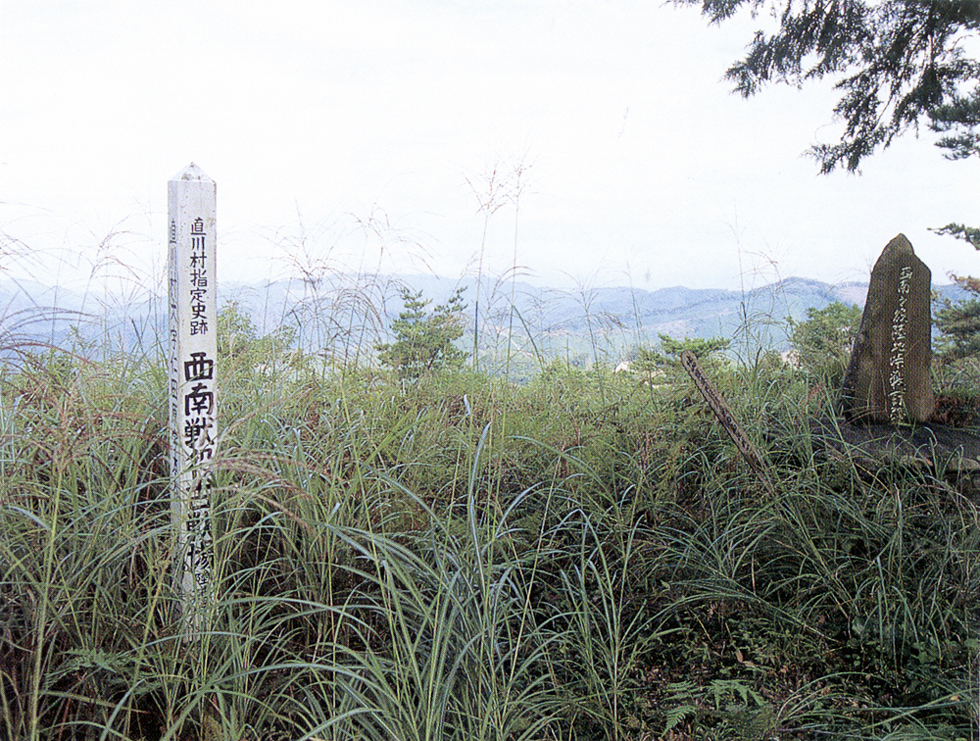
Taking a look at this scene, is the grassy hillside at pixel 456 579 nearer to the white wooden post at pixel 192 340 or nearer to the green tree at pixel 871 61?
the white wooden post at pixel 192 340

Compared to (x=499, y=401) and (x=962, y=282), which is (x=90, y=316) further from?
(x=962, y=282)

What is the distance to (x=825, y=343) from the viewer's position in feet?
14.8

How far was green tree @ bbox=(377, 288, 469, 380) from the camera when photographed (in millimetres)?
3750

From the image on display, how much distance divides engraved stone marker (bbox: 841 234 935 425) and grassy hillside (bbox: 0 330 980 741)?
54cm

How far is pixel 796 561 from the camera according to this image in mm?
2719

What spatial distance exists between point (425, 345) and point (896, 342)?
2437 millimetres

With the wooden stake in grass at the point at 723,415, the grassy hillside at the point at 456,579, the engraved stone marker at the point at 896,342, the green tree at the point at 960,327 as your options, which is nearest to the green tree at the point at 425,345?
the grassy hillside at the point at 456,579

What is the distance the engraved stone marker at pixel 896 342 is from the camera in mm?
3688

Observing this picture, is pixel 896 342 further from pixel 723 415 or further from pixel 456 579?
pixel 456 579

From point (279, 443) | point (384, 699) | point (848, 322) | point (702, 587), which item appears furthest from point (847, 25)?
point (384, 699)

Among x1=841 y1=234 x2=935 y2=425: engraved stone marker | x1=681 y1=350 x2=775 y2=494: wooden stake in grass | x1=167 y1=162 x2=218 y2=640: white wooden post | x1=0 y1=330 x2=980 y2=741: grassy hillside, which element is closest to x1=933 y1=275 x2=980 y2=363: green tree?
x1=841 y1=234 x2=935 y2=425: engraved stone marker

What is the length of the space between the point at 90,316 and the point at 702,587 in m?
2.71

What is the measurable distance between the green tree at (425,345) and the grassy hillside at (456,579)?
0.33 meters

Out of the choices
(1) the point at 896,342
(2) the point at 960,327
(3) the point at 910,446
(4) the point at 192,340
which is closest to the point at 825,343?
(1) the point at 896,342
